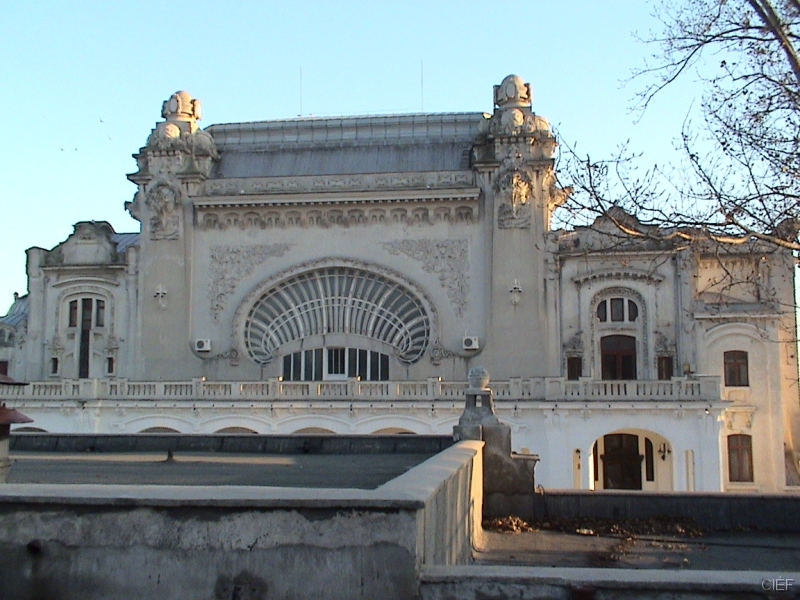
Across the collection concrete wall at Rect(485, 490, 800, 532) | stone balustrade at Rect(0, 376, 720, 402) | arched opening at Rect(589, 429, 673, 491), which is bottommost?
arched opening at Rect(589, 429, 673, 491)

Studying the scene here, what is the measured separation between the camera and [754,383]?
32.2m

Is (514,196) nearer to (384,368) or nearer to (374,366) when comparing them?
(384,368)

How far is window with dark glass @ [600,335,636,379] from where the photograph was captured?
110ft

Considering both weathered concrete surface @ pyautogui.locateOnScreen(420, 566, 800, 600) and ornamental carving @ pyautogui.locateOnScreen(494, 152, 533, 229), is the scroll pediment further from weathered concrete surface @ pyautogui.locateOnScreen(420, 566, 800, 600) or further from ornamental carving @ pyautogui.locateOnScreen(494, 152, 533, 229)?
weathered concrete surface @ pyautogui.locateOnScreen(420, 566, 800, 600)

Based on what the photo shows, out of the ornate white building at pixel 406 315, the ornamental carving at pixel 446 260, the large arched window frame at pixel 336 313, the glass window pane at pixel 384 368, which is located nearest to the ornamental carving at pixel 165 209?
the ornate white building at pixel 406 315

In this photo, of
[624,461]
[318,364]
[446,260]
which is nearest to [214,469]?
[318,364]

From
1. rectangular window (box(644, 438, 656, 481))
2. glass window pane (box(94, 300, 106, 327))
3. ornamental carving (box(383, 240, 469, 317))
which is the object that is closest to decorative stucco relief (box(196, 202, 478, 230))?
ornamental carving (box(383, 240, 469, 317))

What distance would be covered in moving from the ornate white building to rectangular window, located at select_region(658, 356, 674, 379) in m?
0.05

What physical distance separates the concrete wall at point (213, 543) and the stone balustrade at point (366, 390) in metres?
24.8

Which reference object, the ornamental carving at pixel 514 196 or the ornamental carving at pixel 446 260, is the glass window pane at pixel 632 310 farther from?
the ornamental carving at pixel 446 260

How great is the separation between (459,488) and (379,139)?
31.0m

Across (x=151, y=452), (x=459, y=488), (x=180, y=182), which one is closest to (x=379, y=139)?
(x=180, y=182)

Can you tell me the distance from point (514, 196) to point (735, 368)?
10557 mm

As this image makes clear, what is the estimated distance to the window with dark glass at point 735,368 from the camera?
32.5 m
